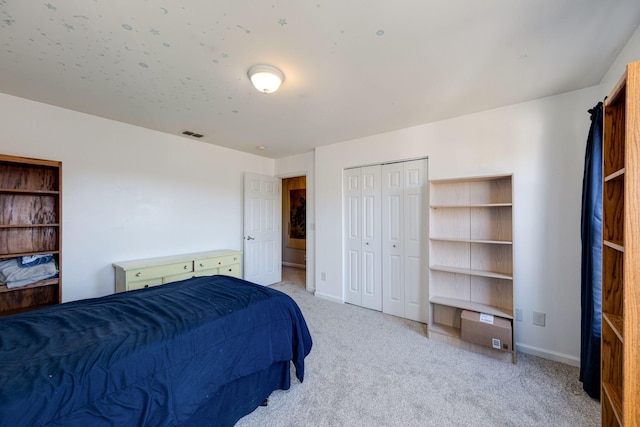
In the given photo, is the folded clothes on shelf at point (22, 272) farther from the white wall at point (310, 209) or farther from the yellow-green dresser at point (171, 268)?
the white wall at point (310, 209)

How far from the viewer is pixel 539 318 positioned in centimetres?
236

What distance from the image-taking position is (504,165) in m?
2.52

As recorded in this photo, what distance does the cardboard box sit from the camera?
2223 mm

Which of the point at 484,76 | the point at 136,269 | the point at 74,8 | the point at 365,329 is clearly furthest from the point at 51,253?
the point at 484,76

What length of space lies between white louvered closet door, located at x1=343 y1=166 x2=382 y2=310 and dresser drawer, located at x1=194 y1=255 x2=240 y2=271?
1666mm

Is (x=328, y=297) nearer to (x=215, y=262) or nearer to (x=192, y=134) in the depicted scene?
(x=215, y=262)

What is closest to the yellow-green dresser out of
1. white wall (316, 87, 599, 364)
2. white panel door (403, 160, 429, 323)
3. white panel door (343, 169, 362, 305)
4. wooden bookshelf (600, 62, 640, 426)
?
white panel door (343, 169, 362, 305)

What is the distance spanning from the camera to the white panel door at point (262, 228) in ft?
13.8

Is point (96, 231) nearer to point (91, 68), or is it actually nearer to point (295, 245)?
point (91, 68)

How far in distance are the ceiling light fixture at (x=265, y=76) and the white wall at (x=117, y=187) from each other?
2.12 m

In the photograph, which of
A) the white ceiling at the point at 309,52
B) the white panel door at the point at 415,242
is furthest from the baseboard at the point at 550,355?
the white ceiling at the point at 309,52

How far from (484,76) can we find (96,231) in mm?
4088

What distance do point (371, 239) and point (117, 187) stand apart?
323cm

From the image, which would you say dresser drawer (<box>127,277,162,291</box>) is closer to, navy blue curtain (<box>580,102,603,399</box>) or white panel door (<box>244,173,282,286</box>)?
white panel door (<box>244,173,282,286</box>)
